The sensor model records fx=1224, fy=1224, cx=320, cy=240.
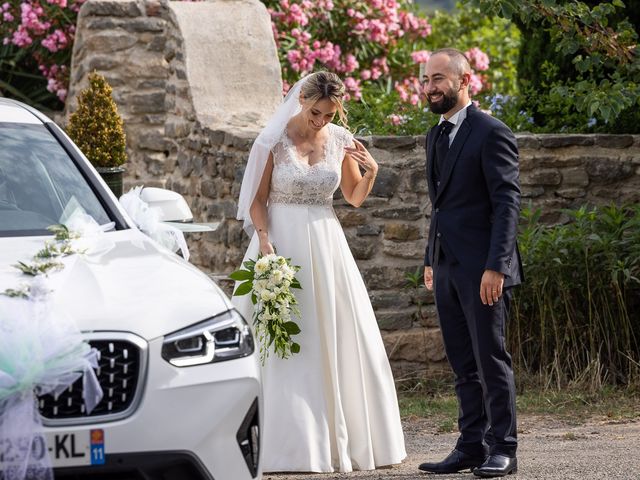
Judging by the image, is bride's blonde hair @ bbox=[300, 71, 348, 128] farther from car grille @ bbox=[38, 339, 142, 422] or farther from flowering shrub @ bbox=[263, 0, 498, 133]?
flowering shrub @ bbox=[263, 0, 498, 133]

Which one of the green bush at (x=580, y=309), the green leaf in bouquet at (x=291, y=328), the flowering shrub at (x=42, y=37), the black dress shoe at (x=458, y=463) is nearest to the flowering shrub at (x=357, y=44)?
the flowering shrub at (x=42, y=37)

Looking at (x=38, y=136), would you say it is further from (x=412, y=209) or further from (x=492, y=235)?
(x=412, y=209)

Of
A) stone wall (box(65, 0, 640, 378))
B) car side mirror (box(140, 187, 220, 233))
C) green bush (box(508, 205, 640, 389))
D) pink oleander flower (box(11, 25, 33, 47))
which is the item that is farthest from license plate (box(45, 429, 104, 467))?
pink oleander flower (box(11, 25, 33, 47))

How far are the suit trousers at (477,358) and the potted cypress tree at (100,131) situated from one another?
4.33 m

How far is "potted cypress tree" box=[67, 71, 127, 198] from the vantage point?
9469 millimetres

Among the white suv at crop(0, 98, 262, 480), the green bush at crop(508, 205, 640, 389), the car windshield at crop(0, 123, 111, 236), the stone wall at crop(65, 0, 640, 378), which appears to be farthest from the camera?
the stone wall at crop(65, 0, 640, 378)

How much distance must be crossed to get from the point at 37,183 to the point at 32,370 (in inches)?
60.9

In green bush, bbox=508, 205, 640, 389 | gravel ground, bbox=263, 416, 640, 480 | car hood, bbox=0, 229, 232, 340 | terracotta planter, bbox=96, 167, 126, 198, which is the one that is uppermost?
terracotta planter, bbox=96, 167, 126, 198

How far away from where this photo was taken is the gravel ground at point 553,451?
5.64 m

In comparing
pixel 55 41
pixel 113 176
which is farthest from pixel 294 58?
pixel 113 176

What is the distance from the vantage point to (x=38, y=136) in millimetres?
5328

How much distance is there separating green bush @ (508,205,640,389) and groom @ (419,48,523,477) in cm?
224

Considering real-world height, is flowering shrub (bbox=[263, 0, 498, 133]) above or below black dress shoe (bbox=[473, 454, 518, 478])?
above

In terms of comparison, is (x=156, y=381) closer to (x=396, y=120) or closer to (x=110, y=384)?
(x=110, y=384)
